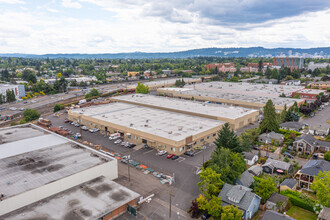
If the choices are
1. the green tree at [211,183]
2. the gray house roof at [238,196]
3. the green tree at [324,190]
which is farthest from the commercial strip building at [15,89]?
the green tree at [324,190]

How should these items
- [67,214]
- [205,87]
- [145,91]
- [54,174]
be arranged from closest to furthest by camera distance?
1. [67,214]
2. [54,174]
3. [145,91]
4. [205,87]

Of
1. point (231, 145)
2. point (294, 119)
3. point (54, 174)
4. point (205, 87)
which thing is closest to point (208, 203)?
point (231, 145)

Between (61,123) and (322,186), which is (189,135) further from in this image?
(61,123)

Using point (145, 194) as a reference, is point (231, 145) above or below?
above

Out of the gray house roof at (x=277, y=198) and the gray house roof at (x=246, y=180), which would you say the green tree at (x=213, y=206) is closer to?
the gray house roof at (x=246, y=180)

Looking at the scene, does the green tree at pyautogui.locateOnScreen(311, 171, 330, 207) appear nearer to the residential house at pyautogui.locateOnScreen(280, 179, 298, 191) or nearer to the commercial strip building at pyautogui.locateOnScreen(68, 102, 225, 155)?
the residential house at pyautogui.locateOnScreen(280, 179, 298, 191)

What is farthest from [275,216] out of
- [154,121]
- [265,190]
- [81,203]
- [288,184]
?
[154,121]

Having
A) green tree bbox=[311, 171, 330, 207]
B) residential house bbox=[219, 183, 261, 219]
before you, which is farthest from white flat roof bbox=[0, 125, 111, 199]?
green tree bbox=[311, 171, 330, 207]
